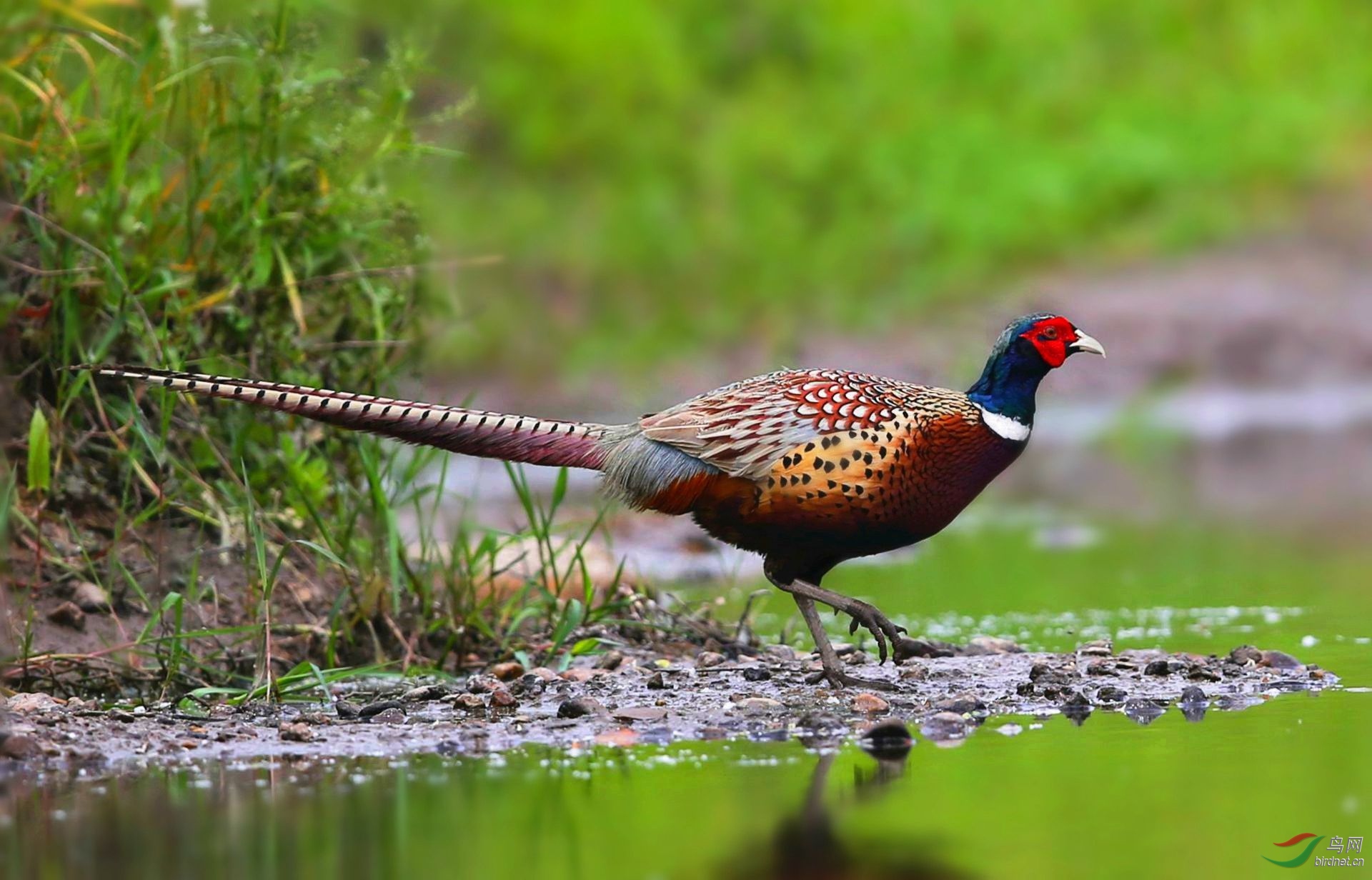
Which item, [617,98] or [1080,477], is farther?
[617,98]

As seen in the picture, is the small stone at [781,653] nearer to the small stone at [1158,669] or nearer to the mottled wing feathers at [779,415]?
the mottled wing feathers at [779,415]

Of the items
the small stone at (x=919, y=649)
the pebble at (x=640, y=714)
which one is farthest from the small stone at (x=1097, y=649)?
the pebble at (x=640, y=714)

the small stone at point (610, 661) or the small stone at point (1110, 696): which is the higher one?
the small stone at point (610, 661)

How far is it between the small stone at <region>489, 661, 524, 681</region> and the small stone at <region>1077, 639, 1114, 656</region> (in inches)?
73.3

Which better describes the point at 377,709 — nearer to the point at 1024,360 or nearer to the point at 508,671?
the point at 508,671

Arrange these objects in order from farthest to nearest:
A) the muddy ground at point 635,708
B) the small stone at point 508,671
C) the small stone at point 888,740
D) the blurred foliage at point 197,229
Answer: the blurred foliage at point 197,229 < the small stone at point 508,671 < the muddy ground at point 635,708 < the small stone at point 888,740

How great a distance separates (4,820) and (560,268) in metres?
14.6

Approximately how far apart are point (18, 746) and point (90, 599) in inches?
62.2

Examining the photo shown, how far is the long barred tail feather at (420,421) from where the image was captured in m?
5.85

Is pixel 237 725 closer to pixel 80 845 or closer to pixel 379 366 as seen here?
pixel 80 845

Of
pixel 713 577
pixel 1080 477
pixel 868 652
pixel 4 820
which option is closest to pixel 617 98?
pixel 1080 477

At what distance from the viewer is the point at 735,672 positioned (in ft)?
21.2

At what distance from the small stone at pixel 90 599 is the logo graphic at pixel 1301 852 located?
397 centimetres

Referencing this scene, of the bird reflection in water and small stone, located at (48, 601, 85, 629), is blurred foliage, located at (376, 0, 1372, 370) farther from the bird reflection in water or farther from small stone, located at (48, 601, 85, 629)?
the bird reflection in water
